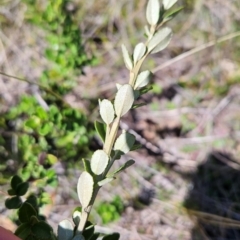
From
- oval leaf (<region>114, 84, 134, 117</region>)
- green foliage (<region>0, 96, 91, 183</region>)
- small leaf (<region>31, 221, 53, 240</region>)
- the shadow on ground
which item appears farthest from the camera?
the shadow on ground

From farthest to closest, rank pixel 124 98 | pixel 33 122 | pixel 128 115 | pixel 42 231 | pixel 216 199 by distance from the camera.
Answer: pixel 128 115 < pixel 216 199 < pixel 33 122 < pixel 42 231 < pixel 124 98

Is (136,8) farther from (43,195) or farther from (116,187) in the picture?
(43,195)

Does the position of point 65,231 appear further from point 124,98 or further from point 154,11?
point 154,11

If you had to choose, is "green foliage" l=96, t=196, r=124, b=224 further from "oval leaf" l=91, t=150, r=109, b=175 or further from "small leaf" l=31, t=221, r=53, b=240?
"oval leaf" l=91, t=150, r=109, b=175

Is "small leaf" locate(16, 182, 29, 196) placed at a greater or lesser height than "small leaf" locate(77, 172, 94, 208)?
lesser

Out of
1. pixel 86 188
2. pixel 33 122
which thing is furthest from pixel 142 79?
pixel 33 122

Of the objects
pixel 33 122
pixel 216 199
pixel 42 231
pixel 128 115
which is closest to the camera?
pixel 42 231

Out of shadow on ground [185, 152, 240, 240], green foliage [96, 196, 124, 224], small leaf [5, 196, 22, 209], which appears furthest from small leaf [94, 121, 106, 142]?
shadow on ground [185, 152, 240, 240]
